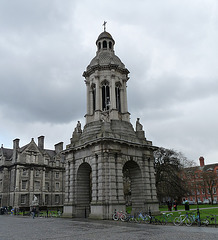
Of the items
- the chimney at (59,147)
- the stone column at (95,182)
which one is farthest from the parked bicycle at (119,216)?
the chimney at (59,147)

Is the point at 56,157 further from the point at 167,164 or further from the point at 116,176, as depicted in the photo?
the point at 116,176

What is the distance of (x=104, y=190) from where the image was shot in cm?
2423

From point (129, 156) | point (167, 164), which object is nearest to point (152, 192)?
point (129, 156)

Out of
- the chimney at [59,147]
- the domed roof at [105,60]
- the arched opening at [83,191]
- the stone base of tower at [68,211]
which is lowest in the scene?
the stone base of tower at [68,211]

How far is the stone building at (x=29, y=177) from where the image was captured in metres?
57.6

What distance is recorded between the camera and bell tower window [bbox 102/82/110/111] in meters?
31.2

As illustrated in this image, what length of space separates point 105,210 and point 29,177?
41.5m

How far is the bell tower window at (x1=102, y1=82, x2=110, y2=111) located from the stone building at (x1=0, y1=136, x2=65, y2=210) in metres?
36.3

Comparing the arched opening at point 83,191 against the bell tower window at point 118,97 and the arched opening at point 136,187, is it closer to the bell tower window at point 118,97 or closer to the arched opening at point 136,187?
the arched opening at point 136,187

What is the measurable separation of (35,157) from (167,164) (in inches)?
1329

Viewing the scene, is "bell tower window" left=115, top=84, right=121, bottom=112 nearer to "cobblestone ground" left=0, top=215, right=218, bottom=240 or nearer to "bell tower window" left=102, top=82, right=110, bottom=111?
"bell tower window" left=102, top=82, right=110, bottom=111

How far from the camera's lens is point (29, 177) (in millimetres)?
59812

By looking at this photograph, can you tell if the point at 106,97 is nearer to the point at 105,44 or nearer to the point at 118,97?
the point at 118,97

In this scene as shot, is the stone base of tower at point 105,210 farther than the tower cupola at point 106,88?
No
